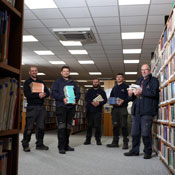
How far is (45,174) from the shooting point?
2768 mm

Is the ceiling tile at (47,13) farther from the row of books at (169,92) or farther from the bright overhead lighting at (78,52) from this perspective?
the row of books at (169,92)

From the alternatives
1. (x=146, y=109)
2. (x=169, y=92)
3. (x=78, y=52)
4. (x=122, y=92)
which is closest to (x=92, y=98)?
(x=122, y=92)

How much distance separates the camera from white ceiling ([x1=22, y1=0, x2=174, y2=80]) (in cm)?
523

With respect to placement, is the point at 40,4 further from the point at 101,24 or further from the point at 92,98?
the point at 92,98

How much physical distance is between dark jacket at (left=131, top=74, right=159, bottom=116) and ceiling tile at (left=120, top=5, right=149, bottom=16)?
2.03 metres

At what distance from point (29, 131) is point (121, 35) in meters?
3.99

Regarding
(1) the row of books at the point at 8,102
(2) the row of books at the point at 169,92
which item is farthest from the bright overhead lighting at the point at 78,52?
(1) the row of books at the point at 8,102

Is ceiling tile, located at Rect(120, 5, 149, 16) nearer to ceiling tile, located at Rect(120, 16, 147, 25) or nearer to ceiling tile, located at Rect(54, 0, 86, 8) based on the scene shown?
ceiling tile, located at Rect(120, 16, 147, 25)

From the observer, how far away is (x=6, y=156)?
1.45 metres

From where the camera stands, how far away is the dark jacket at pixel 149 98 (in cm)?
369

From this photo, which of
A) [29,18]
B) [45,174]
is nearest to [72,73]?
[29,18]

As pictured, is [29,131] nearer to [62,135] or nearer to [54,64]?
[62,135]

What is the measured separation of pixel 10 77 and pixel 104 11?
14.0 ft

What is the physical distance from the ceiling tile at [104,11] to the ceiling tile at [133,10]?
0.15m
